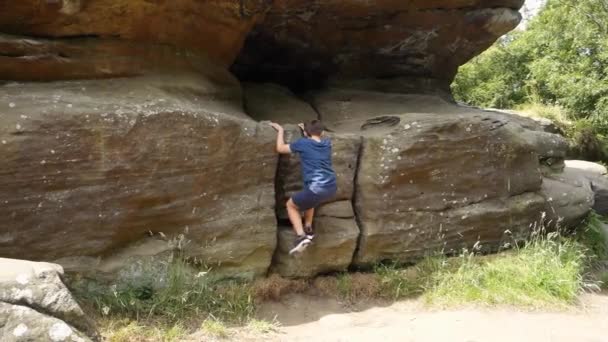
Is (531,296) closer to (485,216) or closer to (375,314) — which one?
(485,216)

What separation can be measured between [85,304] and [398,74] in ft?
19.1

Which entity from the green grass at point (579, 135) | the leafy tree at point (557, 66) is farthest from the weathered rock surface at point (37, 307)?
the leafy tree at point (557, 66)

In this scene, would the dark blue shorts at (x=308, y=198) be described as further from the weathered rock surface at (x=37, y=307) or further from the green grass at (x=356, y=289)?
the weathered rock surface at (x=37, y=307)

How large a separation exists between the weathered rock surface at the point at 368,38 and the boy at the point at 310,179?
2037mm

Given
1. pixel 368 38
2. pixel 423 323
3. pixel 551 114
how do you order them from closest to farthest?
pixel 423 323
pixel 368 38
pixel 551 114

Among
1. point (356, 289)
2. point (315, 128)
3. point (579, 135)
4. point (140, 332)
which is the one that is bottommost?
point (579, 135)

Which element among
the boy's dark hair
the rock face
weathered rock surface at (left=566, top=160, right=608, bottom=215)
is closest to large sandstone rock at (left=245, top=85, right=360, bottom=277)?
the rock face

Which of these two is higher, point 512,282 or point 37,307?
point 37,307

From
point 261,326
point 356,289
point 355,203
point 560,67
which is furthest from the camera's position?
point 560,67

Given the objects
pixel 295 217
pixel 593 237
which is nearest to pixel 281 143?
pixel 295 217

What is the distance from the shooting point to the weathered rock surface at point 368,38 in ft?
24.9

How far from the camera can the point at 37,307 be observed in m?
3.60

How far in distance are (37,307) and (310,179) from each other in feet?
10.4

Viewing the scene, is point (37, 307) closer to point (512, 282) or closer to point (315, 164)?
point (315, 164)
